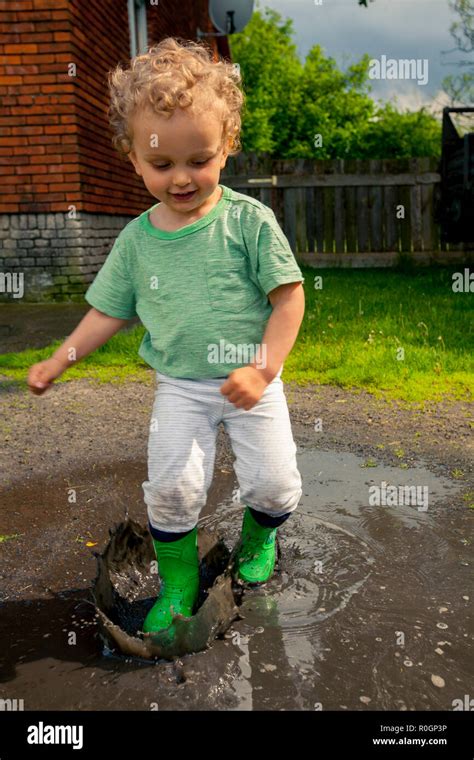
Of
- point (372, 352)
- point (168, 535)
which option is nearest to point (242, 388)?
point (168, 535)

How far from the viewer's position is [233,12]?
12.4 metres

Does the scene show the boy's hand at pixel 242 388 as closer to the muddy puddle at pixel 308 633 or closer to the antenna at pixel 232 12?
the muddy puddle at pixel 308 633

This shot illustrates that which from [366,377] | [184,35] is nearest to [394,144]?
[184,35]

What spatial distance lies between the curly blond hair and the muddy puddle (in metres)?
1.43

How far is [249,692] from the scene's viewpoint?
75.2 inches

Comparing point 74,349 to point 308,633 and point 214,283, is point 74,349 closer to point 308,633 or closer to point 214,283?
point 214,283

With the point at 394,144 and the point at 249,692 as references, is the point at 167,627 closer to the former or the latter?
the point at 249,692

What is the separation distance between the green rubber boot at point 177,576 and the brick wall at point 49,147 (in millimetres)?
6717

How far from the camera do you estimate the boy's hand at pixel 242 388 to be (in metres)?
1.99

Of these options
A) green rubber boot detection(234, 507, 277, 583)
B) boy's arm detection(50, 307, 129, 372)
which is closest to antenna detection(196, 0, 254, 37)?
boy's arm detection(50, 307, 129, 372)

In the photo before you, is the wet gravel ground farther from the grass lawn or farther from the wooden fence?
the wooden fence

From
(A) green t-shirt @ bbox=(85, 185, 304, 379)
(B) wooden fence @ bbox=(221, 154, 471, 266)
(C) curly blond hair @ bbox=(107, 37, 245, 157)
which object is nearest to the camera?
(C) curly blond hair @ bbox=(107, 37, 245, 157)

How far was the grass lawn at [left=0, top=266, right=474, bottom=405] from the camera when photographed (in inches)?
196

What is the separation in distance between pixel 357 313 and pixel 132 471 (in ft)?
13.3
